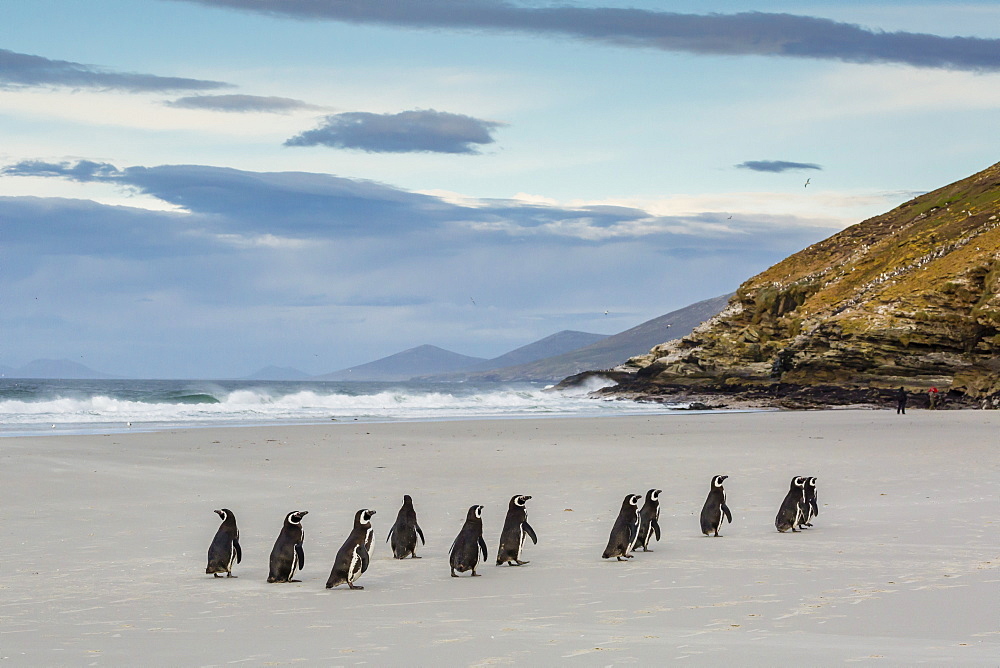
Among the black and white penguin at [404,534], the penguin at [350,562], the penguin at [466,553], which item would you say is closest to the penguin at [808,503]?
the penguin at [466,553]

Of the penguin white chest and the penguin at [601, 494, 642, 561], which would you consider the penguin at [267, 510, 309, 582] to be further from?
the penguin at [601, 494, 642, 561]

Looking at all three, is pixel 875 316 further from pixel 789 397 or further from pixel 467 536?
pixel 467 536


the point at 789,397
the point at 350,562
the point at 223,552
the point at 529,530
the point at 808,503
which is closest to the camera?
the point at 350,562

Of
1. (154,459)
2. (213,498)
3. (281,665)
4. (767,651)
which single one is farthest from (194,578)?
(154,459)

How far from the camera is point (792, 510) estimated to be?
10984 mm

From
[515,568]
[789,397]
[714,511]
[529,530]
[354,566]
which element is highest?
[789,397]

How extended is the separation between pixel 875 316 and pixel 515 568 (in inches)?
1934

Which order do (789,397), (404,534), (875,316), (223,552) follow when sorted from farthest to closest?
(875,316) < (789,397) < (404,534) < (223,552)

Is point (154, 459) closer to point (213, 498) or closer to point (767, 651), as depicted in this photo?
point (213, 498)

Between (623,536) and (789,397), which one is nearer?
(623,536)

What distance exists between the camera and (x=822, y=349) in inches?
2142

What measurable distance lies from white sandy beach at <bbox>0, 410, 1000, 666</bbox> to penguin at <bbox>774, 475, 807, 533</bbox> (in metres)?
0.22

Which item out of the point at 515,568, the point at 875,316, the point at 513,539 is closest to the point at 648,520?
the point at 513,539

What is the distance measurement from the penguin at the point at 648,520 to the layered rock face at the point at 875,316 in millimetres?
36521
